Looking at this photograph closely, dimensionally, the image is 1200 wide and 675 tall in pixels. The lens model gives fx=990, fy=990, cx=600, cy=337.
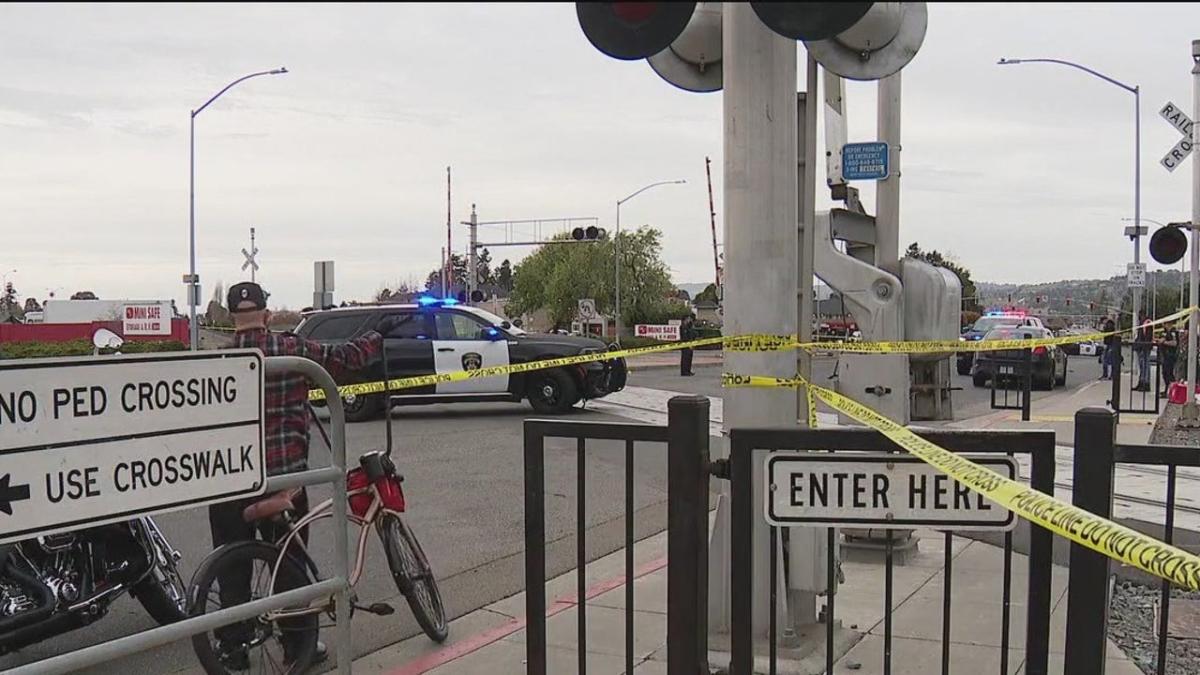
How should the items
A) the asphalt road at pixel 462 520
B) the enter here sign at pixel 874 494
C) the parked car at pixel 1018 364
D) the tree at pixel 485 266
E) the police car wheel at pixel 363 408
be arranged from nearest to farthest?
the enter here sign at pixel 874 494
the asphalt road at pixel 462 520
the police car wheel at pixel 363 408
the parked car at pixel 1018 364
the tree at pixel 485 266

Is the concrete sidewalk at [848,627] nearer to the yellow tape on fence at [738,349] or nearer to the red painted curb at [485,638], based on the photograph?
the red painted curb at [485,638]

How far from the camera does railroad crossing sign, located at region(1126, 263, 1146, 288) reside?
23547 mm

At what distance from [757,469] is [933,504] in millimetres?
1066

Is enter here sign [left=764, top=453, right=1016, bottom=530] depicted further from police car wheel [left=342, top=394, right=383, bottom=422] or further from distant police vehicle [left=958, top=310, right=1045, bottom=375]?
distant police vehicle [left=958, top=310, right=1045, bottom=375]

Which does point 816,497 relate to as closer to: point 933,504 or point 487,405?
point 933,504

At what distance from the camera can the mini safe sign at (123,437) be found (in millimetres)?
2818

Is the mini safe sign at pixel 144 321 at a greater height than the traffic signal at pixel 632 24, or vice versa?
the traffic signal at pixel 632 24

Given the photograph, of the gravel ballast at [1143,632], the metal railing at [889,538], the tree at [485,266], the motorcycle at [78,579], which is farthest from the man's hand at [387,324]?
the tree at [485,266]

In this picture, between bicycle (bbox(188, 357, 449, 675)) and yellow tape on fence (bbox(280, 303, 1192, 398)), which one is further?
bicycle (bbox(188, 357, 449, 675))

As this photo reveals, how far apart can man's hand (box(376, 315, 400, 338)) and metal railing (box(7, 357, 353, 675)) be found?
11586mm

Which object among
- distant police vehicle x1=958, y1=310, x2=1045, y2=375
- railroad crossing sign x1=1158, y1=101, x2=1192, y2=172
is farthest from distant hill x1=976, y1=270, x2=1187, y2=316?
railroad crossing sign x1=1158, y1=101, x2=1192, y2=172

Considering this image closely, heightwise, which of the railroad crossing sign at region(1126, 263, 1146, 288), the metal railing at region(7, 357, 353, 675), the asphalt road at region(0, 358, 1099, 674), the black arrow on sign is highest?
the railroad crossing sign at region(1126, 263, 1146, 288)

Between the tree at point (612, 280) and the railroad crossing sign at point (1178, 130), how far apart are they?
157 ft

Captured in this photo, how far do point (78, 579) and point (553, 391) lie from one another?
11067 millimetres
